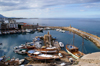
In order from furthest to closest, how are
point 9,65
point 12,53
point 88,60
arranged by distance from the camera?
1. point 12,53
2. point 9,65
3. point 88,60

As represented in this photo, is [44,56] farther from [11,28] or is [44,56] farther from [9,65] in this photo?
[11,28]

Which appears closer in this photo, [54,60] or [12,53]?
[54,60]

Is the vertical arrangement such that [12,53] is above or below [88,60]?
below

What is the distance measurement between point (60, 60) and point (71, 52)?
219 inches

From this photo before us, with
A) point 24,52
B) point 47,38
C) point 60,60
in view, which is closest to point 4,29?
point 47,38

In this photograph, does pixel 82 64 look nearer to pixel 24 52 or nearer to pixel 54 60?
pixel 54 60

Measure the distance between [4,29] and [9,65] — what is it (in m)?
→ 53.7

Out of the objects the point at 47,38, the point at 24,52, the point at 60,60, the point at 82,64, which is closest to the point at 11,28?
the point at 47,38

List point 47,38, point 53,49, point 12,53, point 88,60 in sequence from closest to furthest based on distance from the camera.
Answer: point 88,60 < point 53,49 < point 12,53 < point 47,38

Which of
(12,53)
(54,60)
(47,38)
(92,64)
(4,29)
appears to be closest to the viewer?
(92,64)

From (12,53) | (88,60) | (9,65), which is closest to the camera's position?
(88,60)

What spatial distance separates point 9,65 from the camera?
58.7 feet

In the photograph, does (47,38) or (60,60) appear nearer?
(60,60)

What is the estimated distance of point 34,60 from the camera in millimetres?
20719
